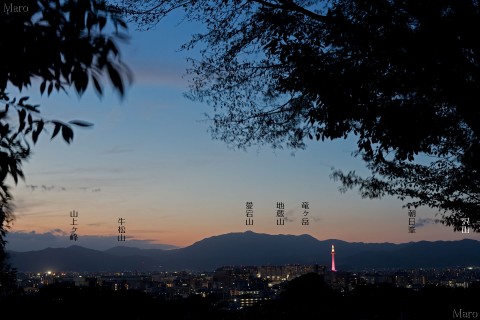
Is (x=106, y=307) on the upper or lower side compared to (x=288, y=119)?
lower

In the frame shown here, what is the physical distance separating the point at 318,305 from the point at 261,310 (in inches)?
46.2

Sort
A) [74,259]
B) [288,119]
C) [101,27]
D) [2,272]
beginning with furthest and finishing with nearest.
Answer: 1. [74,259]
2. [2,272]
3. [288,119]
4. [101,27]

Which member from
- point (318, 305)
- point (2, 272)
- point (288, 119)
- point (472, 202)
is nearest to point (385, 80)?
point (288, 119)

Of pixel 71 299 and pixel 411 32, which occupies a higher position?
pixel 411 32

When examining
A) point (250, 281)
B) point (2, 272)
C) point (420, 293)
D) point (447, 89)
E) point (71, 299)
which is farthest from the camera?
point (250, 281)

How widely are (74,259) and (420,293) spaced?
323 ft

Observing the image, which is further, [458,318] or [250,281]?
[250,281]

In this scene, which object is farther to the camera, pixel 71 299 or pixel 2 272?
pixel 2 272

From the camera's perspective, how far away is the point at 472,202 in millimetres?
9055

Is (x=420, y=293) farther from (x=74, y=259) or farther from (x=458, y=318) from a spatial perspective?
(x=74, y=259)

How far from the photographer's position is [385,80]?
6.97 m

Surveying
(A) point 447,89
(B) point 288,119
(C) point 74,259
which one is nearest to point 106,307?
(B) point 288,119

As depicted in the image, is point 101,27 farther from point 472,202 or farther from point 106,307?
point 106,307

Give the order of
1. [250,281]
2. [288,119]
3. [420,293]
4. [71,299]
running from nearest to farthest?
[288,119] < [71,299] < [420,293] < [250,281]
